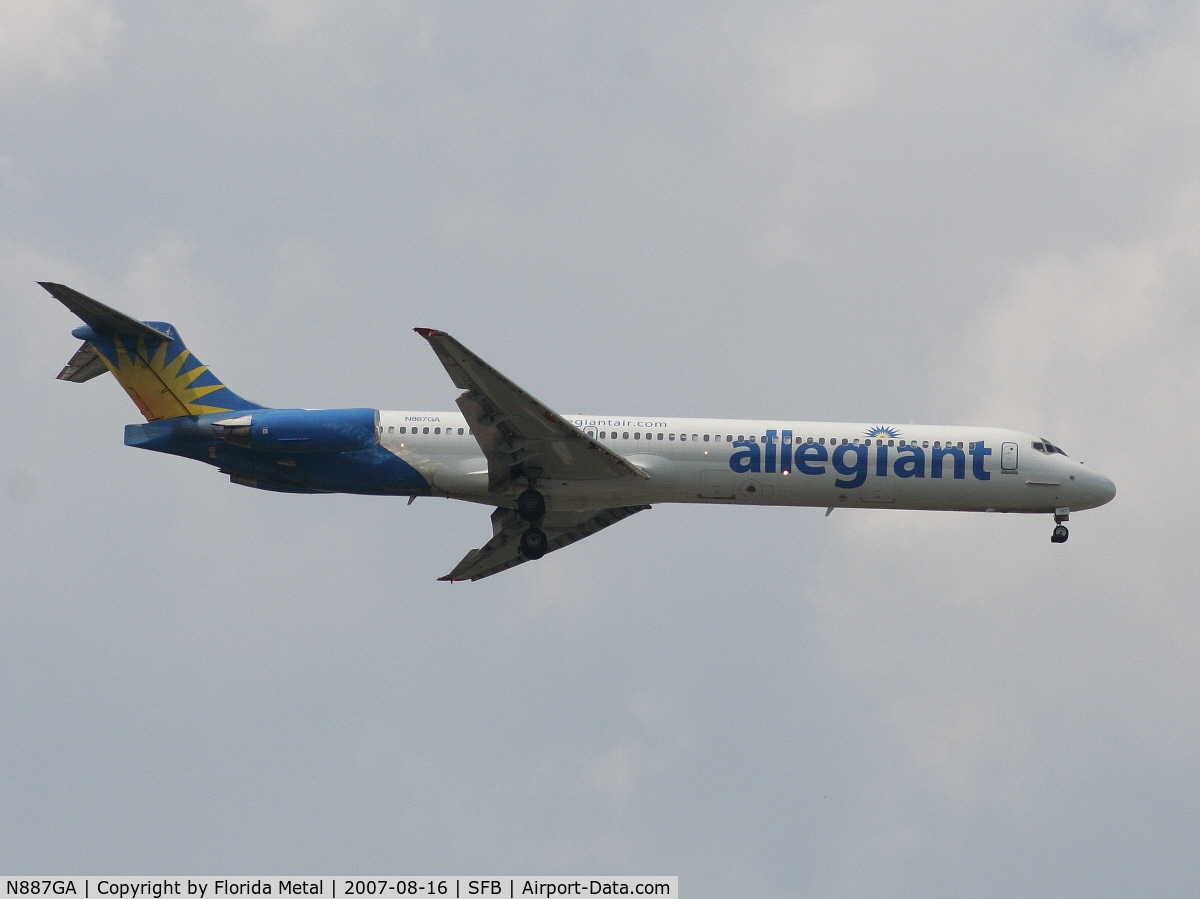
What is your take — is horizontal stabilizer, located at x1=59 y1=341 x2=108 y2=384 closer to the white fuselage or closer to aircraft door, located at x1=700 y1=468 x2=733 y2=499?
the white fuselage

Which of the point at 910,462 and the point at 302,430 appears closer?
the point at 302,430

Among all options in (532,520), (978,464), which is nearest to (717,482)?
Answer: (532,520)

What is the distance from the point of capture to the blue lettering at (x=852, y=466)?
37344mm

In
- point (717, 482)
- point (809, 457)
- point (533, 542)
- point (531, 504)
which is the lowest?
point (533, 542)

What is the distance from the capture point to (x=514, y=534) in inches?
1658

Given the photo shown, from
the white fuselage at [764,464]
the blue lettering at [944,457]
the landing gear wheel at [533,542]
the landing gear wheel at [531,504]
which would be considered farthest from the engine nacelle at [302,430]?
the blue lettering at [944,457]

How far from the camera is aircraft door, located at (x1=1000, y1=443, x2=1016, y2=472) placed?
38.2 m

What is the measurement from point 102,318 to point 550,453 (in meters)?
10.6

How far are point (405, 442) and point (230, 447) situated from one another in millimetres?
3960

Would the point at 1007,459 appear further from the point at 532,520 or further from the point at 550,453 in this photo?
the point at 532,520

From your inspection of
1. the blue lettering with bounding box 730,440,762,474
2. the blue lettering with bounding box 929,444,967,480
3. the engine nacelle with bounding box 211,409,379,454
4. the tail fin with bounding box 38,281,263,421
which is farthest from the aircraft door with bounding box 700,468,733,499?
the tail fin with bounding box 38,281,263,421

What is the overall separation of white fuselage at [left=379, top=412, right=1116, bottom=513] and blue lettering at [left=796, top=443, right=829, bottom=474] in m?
0.02

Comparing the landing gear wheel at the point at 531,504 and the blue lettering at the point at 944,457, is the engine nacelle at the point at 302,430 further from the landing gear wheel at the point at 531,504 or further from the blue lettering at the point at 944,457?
the blue lettering at the point at 944,457

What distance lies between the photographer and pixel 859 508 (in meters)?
38.2
